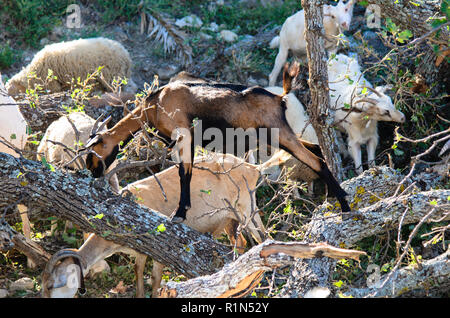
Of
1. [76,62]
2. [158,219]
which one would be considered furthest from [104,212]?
[76,62]

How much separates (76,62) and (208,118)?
4771 mm

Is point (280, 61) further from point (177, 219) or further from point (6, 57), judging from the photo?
point (177, 219)

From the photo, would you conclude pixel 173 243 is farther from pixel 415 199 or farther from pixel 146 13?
pixel 146 13

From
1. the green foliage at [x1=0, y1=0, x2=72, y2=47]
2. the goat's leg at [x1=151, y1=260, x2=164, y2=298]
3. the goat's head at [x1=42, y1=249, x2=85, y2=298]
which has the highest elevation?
the green foliage at [x1=0, y1=0, x2=72, y2=47]

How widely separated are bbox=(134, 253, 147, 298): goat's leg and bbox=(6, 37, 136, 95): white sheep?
14.4 ft

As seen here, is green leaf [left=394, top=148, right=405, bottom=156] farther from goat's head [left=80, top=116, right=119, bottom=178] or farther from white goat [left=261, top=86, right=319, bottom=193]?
goat's head [left=80, top=116, right=119, bottom=178]

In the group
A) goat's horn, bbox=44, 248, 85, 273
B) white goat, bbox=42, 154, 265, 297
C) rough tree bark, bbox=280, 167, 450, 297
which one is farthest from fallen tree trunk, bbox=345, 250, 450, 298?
goat's horn, bbox=44, 248, 85, 273

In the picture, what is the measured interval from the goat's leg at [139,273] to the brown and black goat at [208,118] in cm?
67

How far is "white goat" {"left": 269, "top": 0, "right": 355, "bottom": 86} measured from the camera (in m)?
9.20

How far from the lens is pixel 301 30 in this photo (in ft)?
30.2

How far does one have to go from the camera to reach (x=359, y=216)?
5188 millimetres

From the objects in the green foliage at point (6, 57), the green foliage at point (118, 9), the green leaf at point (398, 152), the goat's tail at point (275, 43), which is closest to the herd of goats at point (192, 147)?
the green leaf at point (398, 152)
